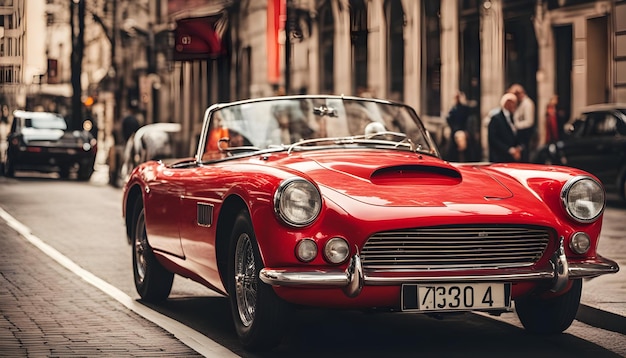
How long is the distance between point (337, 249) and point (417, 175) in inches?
37.5

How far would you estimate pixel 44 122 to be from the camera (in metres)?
33.7

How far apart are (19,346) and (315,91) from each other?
28.9 m

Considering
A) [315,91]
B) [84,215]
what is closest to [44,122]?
[315,91]

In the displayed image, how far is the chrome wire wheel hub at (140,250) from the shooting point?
9469 mm

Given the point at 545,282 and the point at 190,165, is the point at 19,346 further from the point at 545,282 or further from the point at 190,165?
the point at 545,282

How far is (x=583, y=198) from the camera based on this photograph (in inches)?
291

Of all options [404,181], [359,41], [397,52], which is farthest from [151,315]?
[359,41]

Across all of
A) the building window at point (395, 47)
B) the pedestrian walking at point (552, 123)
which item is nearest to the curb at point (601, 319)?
the pedestrian walking at point (552, 123)

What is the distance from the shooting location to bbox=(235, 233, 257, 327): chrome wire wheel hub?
7.09m

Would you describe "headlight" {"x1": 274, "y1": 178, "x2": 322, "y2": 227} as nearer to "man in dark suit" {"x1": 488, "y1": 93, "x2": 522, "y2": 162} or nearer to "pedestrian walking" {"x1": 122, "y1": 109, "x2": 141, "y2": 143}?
"man in dark suit" {"x1": 488, "y1": 93, "x2": 522, "y2": 162}

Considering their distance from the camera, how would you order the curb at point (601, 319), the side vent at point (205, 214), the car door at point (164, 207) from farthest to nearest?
the car door at point (164, 207) < the curb at point (601, 319) < the side vent at point (205, 214)

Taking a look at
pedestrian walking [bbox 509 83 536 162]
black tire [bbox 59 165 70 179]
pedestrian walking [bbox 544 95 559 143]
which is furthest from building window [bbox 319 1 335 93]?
pedestrian walking [bbox 509 83 536 162]

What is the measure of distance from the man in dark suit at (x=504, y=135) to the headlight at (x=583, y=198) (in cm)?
933

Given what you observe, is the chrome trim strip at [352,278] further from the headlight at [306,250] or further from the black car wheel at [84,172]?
the black car wheel at [84,172]
